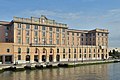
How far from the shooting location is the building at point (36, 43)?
6912 cm

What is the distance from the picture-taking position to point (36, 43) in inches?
2943

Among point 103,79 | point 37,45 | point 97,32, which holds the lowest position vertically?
point 103,79

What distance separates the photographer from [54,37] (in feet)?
266

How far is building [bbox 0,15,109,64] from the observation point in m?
69.1

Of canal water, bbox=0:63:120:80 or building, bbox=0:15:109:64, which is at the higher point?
building, bbox=0:15:109:64

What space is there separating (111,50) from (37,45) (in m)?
67.0

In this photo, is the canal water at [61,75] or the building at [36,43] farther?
the building at [36,43]

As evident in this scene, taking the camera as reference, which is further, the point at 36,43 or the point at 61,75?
the point at 36,43

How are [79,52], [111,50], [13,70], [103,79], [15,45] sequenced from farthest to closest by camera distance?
[111,50], [79,52], [15,45], [13,70], [103,79]

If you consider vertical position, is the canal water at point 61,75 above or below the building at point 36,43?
below

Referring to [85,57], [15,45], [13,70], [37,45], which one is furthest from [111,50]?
[13,70]

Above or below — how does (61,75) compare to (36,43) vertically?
below

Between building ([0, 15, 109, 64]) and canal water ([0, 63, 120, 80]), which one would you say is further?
building ([0, 15, 109, 64])

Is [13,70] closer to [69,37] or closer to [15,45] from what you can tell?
[15,45]
